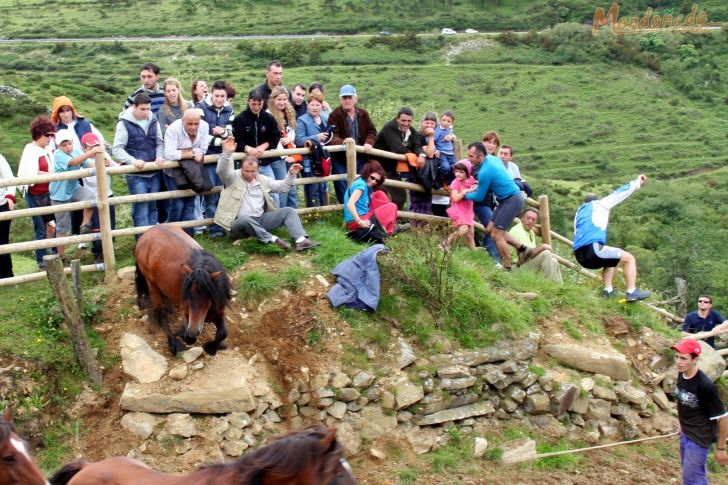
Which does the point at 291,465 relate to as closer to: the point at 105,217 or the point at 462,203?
the point at 105,217

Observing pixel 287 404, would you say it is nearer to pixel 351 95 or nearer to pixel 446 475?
pixel 446 475

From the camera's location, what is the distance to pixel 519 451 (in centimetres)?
889

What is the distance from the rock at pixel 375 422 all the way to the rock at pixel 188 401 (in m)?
1.34

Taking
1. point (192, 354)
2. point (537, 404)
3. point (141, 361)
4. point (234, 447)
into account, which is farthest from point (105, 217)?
point (537, 404)

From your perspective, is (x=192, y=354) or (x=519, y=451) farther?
(x=519, y=451)

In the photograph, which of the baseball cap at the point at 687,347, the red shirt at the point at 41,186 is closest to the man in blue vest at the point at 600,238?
the baseball cap at the point at 687,347

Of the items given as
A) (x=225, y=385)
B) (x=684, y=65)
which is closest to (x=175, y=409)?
(x=225, y=385)

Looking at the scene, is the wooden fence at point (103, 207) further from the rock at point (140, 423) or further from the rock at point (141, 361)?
the rock at point (140, 423)

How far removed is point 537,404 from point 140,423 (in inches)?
181

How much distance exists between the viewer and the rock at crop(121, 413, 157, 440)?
7820 millimetres

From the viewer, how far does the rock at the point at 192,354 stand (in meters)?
8.30

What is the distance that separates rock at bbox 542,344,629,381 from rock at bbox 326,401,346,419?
2957 mm

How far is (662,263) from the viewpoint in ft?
102

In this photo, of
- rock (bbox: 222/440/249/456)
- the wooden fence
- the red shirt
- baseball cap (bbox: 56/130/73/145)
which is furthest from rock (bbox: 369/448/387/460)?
baseball cap (bbox: 56/130/73/145)
